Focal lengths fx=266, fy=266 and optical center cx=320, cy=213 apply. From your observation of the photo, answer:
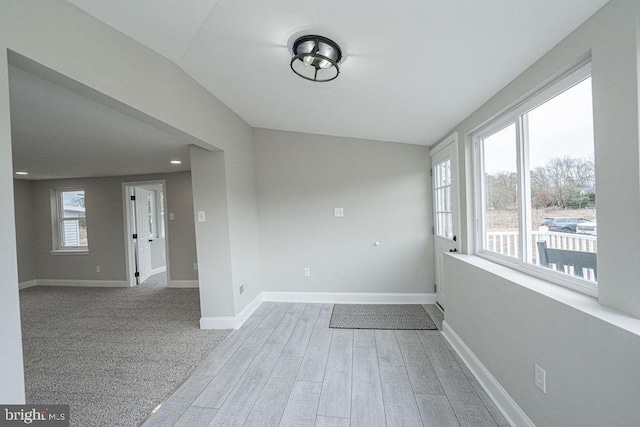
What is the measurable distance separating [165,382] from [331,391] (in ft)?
4.41

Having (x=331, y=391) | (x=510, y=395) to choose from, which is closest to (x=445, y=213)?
(x=510, y=395)

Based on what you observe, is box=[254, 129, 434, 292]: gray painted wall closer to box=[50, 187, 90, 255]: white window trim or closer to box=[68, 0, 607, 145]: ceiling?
box=[68, 0, 607, 145]: ceiling

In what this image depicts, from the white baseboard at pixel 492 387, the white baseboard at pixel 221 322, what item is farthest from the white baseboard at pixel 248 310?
the white baseboard at pixel 492 387

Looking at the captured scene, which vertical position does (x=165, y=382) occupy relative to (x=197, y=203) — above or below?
below

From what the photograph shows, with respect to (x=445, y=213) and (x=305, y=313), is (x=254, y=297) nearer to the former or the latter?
(x=305, y=313)

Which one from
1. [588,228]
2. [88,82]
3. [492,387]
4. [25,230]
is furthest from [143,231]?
[588,228]

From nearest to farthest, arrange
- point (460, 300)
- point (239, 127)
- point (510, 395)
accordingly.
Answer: point (510, 395) → point (460, 300) → point (239, 127)

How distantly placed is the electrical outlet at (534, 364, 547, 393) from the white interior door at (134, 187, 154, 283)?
20.7 ft

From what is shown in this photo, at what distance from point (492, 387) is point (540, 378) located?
0.54 meters

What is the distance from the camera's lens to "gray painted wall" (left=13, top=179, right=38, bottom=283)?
5.29 metres

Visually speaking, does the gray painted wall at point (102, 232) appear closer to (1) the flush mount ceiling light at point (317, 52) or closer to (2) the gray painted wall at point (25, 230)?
(2) the gray painted wall at point (25, 230)

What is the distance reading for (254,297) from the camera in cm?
370

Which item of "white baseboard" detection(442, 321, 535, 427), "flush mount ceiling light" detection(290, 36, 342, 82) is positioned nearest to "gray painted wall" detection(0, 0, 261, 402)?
"flush mount ceiling light" detection(290, 36, 342, 82)

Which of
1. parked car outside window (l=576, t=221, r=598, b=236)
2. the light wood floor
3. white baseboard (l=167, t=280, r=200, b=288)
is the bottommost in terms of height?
the light wood floor
